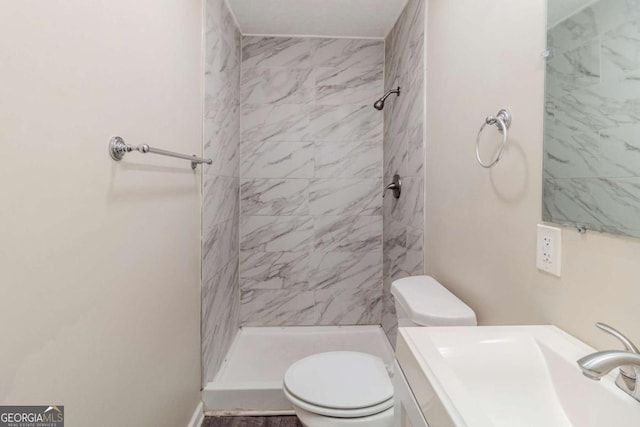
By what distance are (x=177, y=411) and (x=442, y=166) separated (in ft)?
5.29

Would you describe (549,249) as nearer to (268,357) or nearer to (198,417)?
Result: (198,417)

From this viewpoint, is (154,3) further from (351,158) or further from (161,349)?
→ (351,158)

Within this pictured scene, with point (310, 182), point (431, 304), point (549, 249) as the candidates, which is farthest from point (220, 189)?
Result: point (549, 249)

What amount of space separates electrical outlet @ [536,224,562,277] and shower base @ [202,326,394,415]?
1419mm

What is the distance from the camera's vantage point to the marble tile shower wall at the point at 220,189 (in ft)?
5.62

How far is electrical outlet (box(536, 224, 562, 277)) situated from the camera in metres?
0.81

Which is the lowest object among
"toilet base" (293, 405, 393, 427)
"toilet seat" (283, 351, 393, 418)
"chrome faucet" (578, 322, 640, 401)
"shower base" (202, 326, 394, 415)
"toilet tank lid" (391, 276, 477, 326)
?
"shower base" (202, 326, 394, 415)

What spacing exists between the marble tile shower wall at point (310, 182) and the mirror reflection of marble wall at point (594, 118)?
1747 millimetres

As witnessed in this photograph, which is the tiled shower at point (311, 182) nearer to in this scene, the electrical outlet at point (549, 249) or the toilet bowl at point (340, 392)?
the toilet bowl at point (340, 392)

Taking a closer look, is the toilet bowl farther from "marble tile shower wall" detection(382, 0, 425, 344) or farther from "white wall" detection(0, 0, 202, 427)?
"marble tile shower wall" detection(382, 0, 425, 344)

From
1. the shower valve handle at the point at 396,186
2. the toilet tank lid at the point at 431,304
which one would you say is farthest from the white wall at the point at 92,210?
the shower valve handle at the point at 396,186

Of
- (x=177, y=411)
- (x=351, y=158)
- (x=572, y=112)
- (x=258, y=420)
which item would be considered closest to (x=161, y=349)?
(x=177, y=411)

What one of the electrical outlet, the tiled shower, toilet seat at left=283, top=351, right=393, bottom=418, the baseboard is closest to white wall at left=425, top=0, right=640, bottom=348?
the electrical outlet

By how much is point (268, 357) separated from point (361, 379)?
1.06 m
